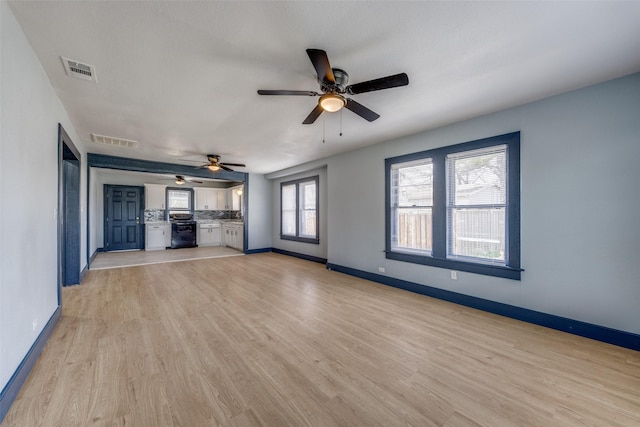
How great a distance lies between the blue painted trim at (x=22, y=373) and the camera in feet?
5.22

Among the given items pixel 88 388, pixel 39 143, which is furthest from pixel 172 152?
pixel 88 388

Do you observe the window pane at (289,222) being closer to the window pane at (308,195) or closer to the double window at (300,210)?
the double window at (300,210)

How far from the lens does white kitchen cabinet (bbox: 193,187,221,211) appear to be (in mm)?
9648

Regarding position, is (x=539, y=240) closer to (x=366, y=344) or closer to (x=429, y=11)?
(x=366, y=344)

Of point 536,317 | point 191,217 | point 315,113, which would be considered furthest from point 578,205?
point 191,217

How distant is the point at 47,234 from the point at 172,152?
125 inches

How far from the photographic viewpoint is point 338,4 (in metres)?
1.64

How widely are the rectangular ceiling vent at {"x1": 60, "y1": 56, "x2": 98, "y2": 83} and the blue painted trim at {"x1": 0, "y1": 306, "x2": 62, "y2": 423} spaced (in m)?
2.43

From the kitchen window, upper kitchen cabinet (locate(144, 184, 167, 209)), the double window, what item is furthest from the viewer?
the kitchen window

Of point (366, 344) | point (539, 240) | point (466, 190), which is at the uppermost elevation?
point (466, 190)

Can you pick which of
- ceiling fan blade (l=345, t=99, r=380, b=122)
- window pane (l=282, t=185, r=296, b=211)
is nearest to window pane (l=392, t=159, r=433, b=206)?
ceiling fan blade (l=345, t=99, r=380, b=122)

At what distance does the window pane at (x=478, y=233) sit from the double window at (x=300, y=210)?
11.5 feet

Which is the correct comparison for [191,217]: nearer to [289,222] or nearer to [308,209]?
[289,222]

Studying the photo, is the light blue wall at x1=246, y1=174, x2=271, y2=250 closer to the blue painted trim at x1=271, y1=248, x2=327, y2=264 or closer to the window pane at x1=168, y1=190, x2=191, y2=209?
the blue painted trim at x1=271, y1=248, x2=327, y2=264
